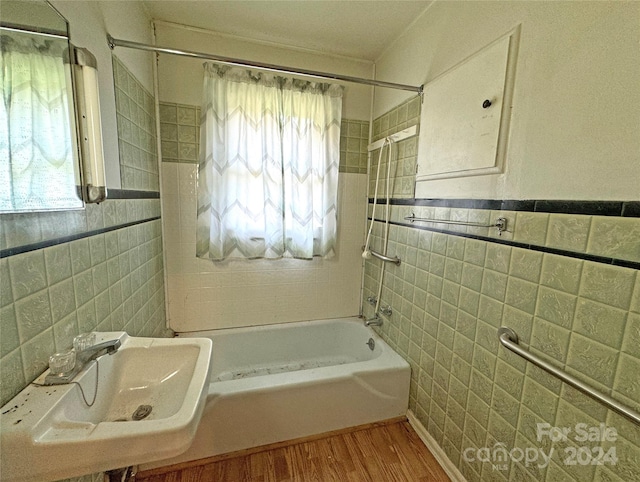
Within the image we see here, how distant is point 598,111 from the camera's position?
77cm

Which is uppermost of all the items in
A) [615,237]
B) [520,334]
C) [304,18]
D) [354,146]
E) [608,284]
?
[304,18]

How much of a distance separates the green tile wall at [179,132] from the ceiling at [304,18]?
0.52 m

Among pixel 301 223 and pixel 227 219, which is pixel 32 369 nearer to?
pixel 227 219

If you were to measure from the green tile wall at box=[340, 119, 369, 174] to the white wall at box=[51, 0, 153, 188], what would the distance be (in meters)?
1.35

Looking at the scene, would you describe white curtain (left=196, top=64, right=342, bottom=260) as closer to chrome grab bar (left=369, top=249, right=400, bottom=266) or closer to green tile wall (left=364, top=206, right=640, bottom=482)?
chrome grab bar (left=369, top=249, right=400, bottom=266)

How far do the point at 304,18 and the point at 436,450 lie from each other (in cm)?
259

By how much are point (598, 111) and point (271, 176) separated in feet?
5.23

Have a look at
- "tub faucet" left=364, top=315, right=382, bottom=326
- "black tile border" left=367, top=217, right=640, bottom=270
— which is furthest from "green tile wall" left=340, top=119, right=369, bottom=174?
"tub faucet" left=364, top=315, right=382, bottom=326

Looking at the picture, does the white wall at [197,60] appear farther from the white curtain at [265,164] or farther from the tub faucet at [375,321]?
the tub faucet at [375,321]

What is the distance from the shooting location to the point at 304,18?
1607 millimetres

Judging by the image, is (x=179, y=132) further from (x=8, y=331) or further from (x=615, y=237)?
(x=615, y=237)

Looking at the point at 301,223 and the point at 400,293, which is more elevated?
the point at 301,223

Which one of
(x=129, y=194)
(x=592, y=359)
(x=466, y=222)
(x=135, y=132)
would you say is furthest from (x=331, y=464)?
(x=135, y=132)

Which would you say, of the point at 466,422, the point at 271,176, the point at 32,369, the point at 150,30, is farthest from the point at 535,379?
the point at 150,30
